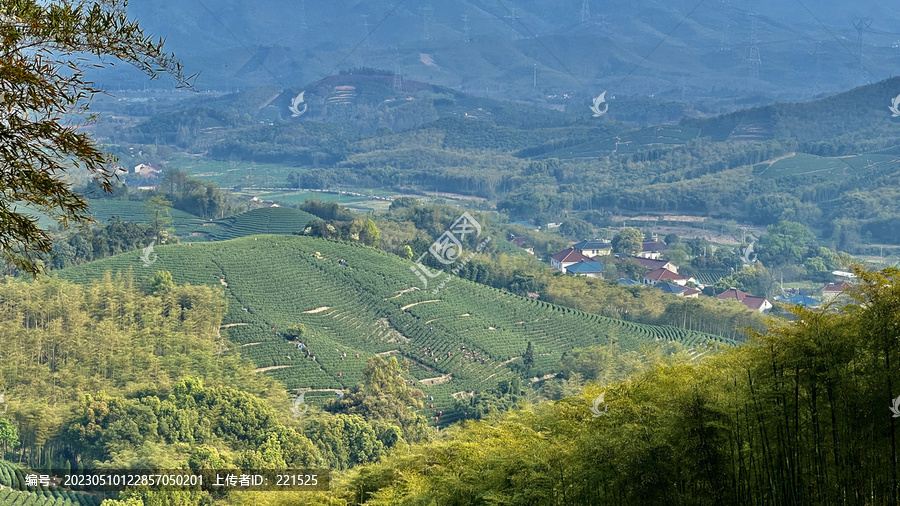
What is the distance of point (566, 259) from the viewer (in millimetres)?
61938

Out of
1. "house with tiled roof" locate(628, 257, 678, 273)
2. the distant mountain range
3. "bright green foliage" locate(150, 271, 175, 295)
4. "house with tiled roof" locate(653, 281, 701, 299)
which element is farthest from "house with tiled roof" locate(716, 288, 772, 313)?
the distant mountain range

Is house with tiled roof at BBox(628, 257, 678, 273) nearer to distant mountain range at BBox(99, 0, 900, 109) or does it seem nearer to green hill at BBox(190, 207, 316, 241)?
green hill at BBox(190, 207, 316, 241)

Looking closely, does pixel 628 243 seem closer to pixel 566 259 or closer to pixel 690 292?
pixel 566 259

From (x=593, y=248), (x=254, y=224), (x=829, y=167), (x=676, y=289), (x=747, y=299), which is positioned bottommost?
(x=747, y=299)

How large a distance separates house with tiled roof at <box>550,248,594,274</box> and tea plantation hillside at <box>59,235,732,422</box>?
56.2 feet

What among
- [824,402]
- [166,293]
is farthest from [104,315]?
[824,402]

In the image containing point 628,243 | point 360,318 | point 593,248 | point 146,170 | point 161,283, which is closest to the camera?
point 161,283

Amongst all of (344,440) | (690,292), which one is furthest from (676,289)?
(344,440)

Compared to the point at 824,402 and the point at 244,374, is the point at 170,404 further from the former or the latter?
the point at 824,402

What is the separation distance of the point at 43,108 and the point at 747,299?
48.3m

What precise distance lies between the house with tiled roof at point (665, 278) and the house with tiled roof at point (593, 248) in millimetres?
8041

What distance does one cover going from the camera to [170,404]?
24.3 metres

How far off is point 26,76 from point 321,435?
795 inches

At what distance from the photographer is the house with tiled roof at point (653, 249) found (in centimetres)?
6769
